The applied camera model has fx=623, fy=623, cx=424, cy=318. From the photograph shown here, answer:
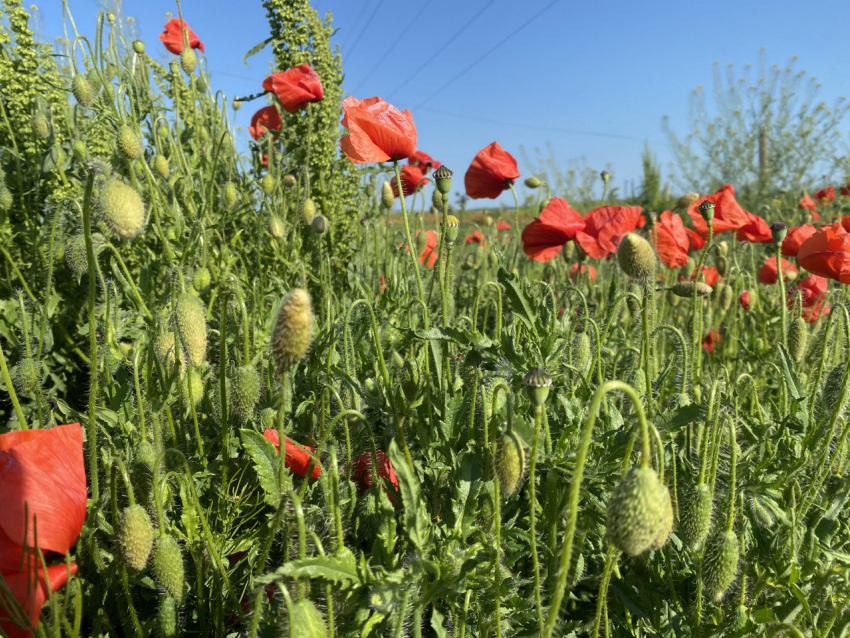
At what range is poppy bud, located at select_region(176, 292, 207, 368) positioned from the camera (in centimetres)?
108

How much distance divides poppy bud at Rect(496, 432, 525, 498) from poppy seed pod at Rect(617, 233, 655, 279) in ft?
1.72

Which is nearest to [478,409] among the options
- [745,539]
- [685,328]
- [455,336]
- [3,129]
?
[455,336]

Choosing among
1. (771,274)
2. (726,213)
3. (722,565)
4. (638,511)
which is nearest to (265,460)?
(638,511)

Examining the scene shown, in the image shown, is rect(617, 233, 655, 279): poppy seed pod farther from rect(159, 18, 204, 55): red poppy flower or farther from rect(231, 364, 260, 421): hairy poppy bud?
rect(159, 18, 204, 55): red poppy flower

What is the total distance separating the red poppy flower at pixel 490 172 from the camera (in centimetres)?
204

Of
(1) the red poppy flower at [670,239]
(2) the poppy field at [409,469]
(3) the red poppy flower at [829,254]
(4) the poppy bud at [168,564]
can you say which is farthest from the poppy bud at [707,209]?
(4) the poppy bud at [168,564]

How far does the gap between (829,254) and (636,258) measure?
59cm

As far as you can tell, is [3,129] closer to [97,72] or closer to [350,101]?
[97,72]

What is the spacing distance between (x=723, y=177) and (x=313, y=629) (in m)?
9.68

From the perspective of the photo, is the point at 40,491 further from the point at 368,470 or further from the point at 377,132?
the point at 377,132

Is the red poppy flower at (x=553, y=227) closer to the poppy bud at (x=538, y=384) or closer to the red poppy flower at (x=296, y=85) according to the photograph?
the red poppy flower at (x=296, y=85)

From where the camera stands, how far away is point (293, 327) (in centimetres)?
80

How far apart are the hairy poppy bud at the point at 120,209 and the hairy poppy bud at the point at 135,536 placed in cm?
47

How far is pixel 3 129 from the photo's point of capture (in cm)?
254
